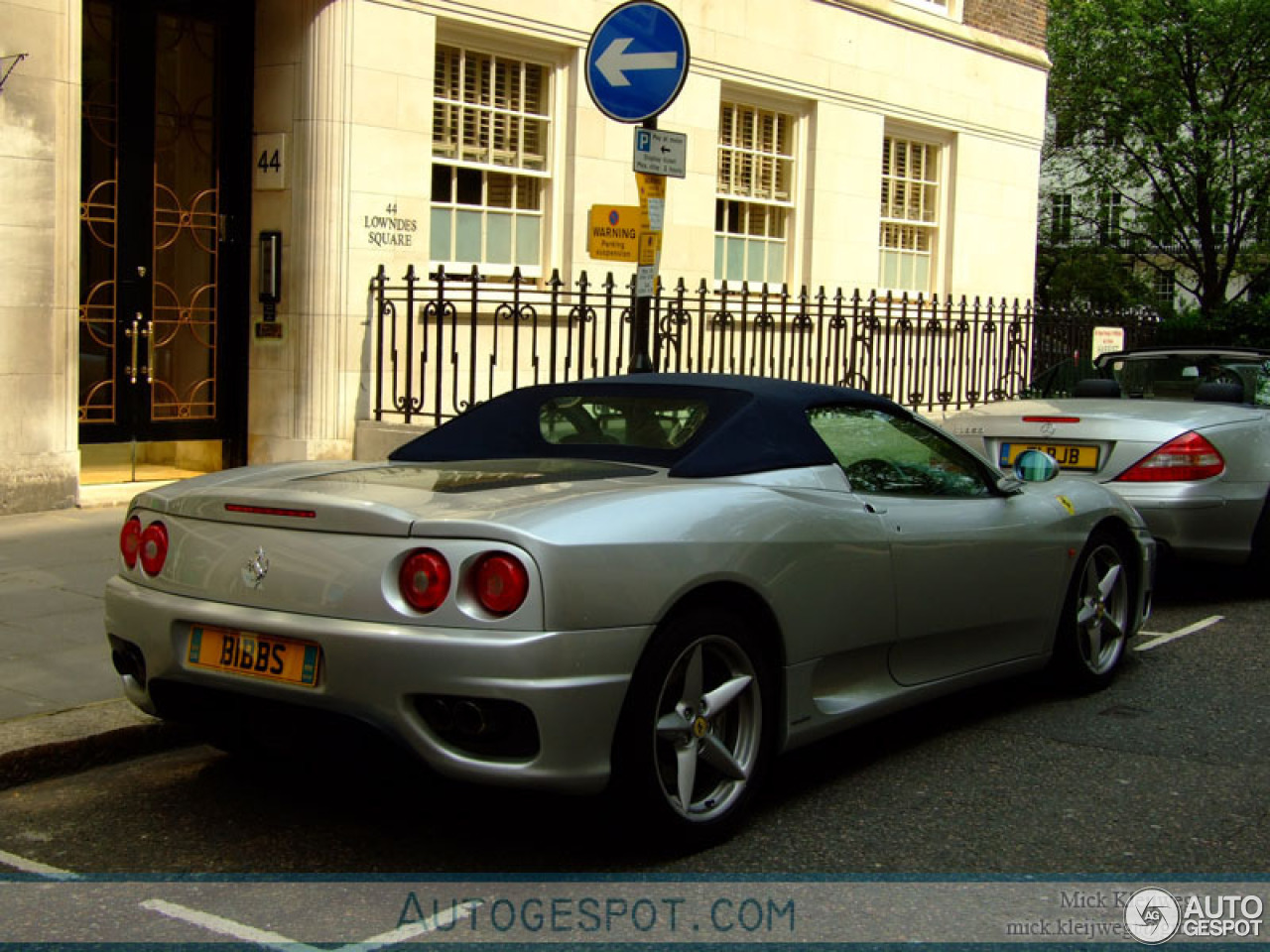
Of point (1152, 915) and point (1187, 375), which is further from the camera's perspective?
point (1187, 375)

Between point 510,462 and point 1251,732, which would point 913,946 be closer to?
point 510,462

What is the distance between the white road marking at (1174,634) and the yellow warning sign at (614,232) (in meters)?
3.40

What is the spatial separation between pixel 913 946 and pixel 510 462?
2146mm

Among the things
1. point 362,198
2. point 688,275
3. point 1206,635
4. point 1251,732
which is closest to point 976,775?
point 1251,732

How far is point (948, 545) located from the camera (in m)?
5.20

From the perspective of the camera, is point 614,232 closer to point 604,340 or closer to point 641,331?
point 641,331

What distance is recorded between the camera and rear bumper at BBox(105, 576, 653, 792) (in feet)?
12.0

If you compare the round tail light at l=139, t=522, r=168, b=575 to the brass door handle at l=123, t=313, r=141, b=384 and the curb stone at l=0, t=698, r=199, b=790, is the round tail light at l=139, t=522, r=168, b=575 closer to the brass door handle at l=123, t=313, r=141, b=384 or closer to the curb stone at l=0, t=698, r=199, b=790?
the curb stone at l=0, t=698, r=199, b=790

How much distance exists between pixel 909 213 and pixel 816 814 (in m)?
14.4

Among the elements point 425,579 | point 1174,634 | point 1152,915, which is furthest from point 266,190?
point 1152,915

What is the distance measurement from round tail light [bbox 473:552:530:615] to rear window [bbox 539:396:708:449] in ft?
4.03

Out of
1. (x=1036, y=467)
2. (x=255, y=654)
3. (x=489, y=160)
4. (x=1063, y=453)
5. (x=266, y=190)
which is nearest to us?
(x=255, y=654)

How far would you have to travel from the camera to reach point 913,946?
3.54 meters

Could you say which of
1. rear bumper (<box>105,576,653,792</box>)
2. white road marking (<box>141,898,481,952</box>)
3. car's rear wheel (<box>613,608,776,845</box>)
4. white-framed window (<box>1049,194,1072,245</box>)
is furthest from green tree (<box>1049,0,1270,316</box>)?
white road marking (<box>141,898,481,952</box>)
